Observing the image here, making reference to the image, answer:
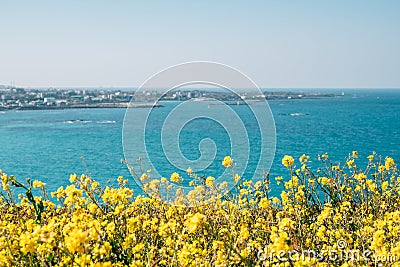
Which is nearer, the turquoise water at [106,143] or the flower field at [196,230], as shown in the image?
the flower field at [196,230]

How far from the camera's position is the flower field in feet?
9.78

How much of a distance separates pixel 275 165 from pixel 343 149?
1485 cm

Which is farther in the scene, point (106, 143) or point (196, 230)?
point (106, 143)

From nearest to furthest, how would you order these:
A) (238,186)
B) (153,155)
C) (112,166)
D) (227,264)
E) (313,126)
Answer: (227,264)
(238,186)
(112,166)
(153,155)
(313,126)

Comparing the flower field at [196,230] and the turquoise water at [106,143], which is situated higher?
the flower field at [196,230]

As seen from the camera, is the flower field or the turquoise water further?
the turquoise water

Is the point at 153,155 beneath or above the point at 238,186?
beneath

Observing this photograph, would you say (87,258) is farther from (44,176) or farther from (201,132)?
(201,132)

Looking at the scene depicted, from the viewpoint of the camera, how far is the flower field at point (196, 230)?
117 inches

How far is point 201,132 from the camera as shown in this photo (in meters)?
69.6

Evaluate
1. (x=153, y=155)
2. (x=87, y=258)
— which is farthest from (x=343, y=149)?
(x=87, y=258)

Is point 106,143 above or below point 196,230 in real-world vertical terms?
below

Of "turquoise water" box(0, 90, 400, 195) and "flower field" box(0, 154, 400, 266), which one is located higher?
"flower field" box(0, 154, 400, 266)

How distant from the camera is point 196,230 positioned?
13.9 feet
